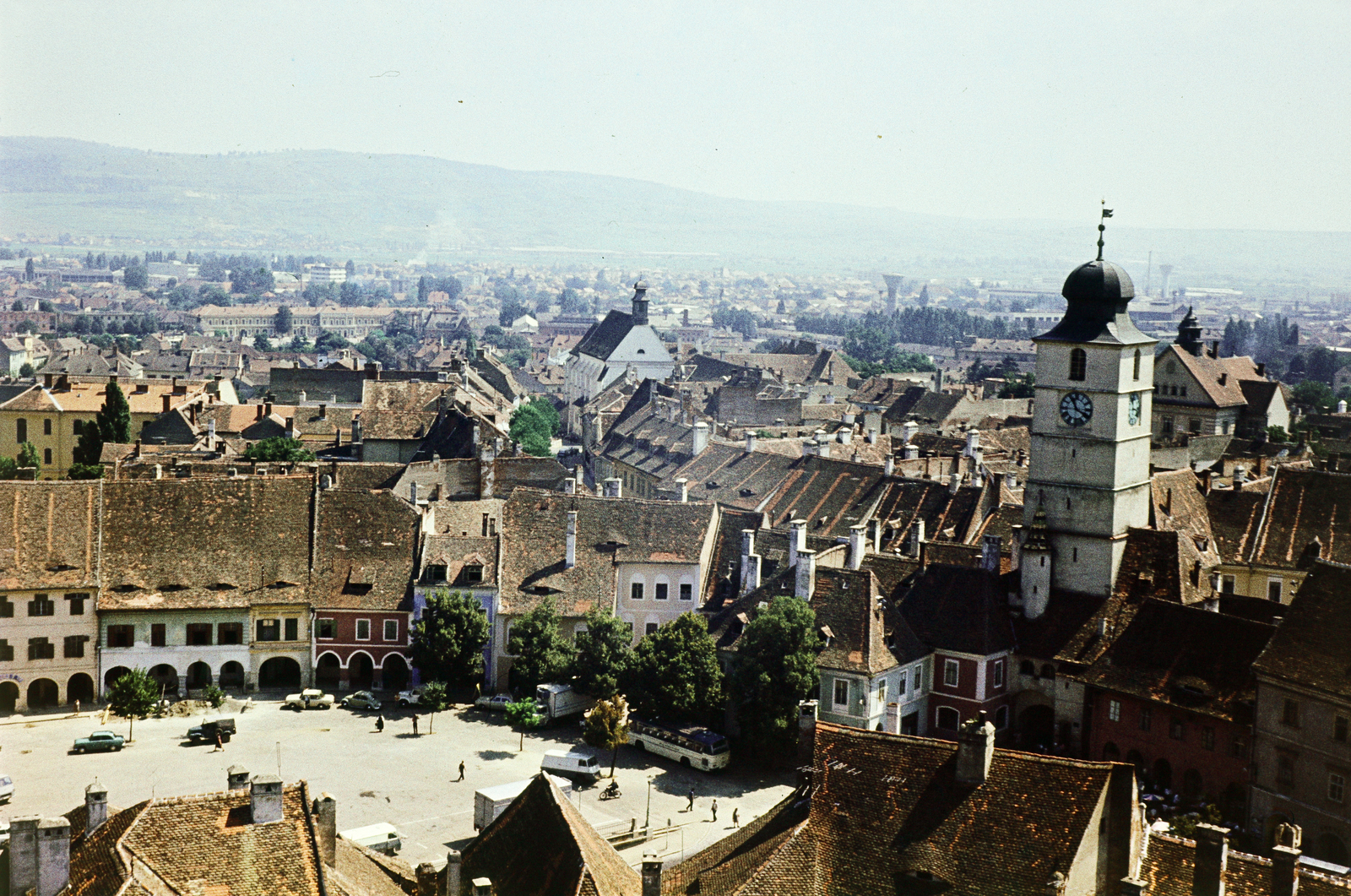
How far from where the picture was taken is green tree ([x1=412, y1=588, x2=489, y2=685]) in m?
61.2

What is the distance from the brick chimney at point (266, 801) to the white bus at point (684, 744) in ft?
85.9

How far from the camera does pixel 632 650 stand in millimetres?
60219

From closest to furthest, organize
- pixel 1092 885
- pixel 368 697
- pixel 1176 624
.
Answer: pixel 1092 885, pixel 1176 624, pixel 368 697

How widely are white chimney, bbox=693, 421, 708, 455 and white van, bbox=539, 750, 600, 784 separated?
4406 centimetres

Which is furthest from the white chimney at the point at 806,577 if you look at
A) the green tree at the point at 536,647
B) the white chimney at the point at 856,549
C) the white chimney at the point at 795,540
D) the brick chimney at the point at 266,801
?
the brick chimney at the point at 266,801

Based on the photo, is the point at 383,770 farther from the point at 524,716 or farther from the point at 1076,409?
the point at 1076,409

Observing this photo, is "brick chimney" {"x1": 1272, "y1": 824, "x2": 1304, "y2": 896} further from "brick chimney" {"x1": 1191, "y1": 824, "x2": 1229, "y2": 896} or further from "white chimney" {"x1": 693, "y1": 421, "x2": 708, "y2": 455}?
"white chimney" {"x1": 693, "y1": 421, "x2": 708, "y2": 455}

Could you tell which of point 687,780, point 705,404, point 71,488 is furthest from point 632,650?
point 705,404

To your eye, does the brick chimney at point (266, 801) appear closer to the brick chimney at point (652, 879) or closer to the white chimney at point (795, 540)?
the brick chimney at point (652, 879)

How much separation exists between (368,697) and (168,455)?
35.3 metres

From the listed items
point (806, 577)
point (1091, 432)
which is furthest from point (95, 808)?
point (1091, 432)

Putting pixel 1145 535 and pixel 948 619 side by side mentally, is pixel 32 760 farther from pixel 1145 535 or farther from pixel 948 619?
pixel 1145 535

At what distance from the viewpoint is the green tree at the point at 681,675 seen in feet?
185

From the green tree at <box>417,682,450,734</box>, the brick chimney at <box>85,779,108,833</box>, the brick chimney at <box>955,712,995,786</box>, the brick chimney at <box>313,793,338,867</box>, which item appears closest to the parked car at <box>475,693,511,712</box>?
the green tree at <box>417,682,450,734</box>
